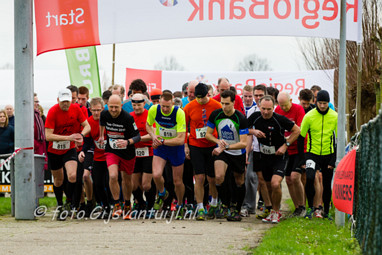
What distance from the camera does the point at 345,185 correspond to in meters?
8.94

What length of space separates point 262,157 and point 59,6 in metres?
4.53

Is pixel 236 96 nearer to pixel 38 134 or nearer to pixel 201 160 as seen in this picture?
pixel 201 160

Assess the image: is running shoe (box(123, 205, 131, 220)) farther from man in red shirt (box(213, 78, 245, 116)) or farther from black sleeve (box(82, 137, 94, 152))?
man in red shirt (box(213, 78, 245, 116))

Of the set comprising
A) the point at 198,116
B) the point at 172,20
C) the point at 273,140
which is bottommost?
the point at 273,140

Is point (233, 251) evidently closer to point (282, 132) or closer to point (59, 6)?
point (282, 132)

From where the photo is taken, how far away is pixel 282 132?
37.9ft

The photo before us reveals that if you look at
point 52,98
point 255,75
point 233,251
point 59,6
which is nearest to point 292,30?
point 59,6

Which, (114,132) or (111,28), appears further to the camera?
(111,28)

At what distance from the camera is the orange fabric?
1180cm

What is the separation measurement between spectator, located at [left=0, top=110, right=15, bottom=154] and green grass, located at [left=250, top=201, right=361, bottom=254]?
7.82 metres

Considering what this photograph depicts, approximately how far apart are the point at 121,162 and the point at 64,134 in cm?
112

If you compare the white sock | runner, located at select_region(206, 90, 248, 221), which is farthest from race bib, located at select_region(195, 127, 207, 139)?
the white sock

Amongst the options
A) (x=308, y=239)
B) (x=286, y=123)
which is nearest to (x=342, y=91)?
(x=286, y=123)

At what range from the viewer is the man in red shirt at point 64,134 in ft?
37.9
